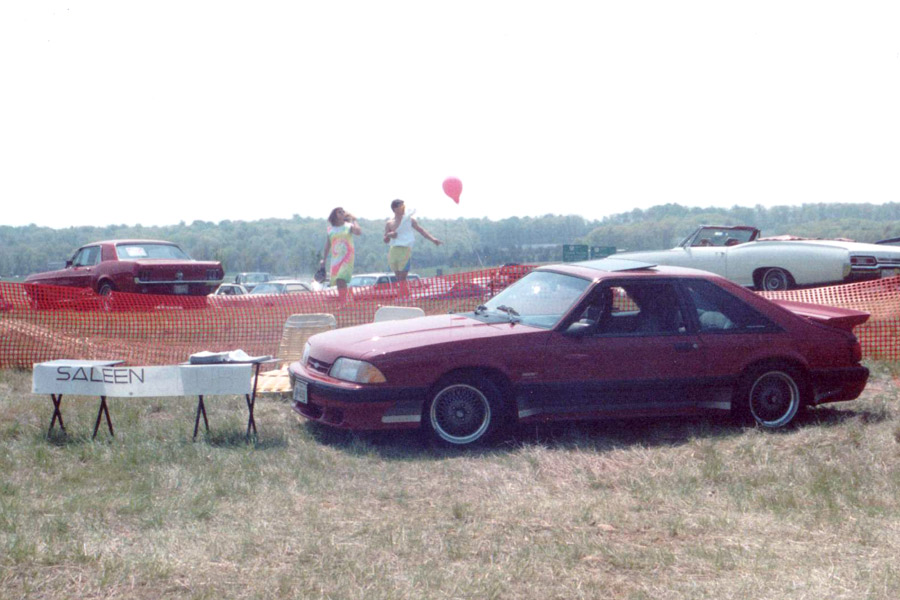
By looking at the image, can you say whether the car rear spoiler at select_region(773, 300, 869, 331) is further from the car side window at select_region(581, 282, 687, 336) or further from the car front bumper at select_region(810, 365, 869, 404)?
the car side window at select_region(581, 282, 687, 336)

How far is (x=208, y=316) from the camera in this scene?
1127 cm

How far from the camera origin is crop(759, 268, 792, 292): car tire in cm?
1576

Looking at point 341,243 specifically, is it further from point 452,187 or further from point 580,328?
point 580,328

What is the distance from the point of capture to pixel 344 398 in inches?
250

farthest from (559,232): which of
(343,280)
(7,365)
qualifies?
(7,365)

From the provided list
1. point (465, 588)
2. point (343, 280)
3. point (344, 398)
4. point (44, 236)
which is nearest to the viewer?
point (465, 588)

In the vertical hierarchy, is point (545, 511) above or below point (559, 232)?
below

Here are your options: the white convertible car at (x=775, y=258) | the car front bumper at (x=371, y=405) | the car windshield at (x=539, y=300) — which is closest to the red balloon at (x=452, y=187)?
the white convertible car at (x=775, y=258)

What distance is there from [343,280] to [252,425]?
22.1 feet

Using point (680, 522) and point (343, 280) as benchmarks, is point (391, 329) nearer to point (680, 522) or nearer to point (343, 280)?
point (680, 522)

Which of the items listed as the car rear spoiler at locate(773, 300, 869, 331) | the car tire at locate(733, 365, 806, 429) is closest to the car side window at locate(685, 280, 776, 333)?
the car tire at locate(733, 365, 806, 429)

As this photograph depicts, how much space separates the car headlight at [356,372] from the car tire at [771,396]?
8.92ft

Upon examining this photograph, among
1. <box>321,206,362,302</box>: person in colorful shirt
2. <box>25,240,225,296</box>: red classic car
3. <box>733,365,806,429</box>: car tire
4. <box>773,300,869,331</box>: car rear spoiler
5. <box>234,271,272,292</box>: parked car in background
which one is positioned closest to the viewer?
<box>733,365,806,429</box>: car tire

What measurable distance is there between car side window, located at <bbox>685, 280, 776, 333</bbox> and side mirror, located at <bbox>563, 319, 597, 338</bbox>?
34.3 inches
